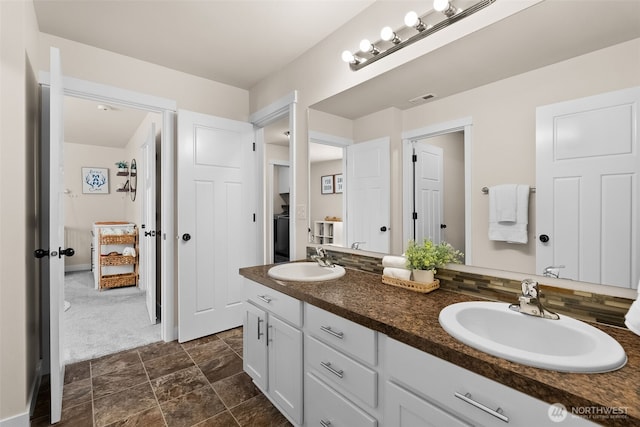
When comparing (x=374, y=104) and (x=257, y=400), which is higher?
(x=374, y=104)

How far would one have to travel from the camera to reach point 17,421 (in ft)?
5.04

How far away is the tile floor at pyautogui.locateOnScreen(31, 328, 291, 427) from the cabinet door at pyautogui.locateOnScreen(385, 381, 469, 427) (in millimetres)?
888

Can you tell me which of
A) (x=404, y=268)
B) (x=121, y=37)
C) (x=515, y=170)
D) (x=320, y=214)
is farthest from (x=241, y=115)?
(x=515, y=170)

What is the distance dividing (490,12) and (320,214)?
4.97ft

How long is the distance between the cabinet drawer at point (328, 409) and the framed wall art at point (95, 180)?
6.47 meters

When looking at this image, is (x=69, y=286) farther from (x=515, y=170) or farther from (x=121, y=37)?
(x=515, y=170)

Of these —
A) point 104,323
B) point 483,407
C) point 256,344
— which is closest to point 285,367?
point 256,344

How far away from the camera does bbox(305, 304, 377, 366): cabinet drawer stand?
111cm

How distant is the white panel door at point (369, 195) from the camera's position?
1.78 meters

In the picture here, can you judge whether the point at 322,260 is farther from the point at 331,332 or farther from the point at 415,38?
the point at 415,38

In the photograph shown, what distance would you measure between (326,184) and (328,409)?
1403mm

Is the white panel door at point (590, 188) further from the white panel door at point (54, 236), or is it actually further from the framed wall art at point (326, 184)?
the white panel door at point (54, 236)

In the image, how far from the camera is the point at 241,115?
3.16m

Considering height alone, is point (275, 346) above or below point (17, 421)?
above
